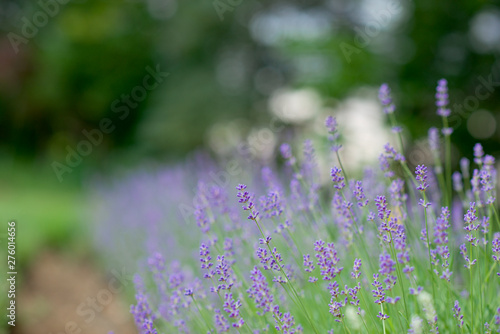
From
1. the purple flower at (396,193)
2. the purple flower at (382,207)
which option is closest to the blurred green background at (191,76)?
the purple flower at (396,193)

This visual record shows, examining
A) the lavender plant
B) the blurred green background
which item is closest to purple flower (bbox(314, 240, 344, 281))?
the lavender plant

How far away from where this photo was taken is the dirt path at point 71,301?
4609 millimetres

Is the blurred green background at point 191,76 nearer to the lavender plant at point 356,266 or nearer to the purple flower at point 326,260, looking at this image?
the lavender plant at point 356,266

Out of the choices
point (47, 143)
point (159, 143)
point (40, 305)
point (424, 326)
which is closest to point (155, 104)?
point (159, 143)

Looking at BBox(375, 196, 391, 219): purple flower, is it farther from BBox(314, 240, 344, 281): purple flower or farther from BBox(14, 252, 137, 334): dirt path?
BBox(14, 252, 137, 334): dirt path

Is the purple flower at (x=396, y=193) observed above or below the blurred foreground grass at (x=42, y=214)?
below

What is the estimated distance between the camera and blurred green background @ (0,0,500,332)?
7.46 metres

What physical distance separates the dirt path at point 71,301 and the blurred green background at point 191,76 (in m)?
0.34

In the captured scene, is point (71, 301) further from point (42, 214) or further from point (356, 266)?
point (356, 266)

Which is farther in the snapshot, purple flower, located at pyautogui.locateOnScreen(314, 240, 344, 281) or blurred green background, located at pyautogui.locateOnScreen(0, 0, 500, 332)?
blurred green background, located at pyautogui.locateOnScreen(0, 0, 500, 332)

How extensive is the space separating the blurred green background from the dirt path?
1.12 feet

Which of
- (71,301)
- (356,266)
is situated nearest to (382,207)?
(356,266)

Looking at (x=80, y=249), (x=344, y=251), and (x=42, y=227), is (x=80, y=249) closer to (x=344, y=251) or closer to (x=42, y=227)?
(x=42, y=227)

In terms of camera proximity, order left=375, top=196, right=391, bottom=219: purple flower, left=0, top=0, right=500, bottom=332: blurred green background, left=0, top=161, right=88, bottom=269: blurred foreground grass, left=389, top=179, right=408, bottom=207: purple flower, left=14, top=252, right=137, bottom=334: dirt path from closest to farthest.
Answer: left=375, top=196, right=391, bottom=219: purple flower
left=389, top=179, right=408, bottom=207: purple flower
left=14, top=252, right=137, bottom=334: dirt path
left=0, top=161, right=88, bottom=269: blurred foreground grass
left=0, top=0, right=500, bottom=332: blurred green background
